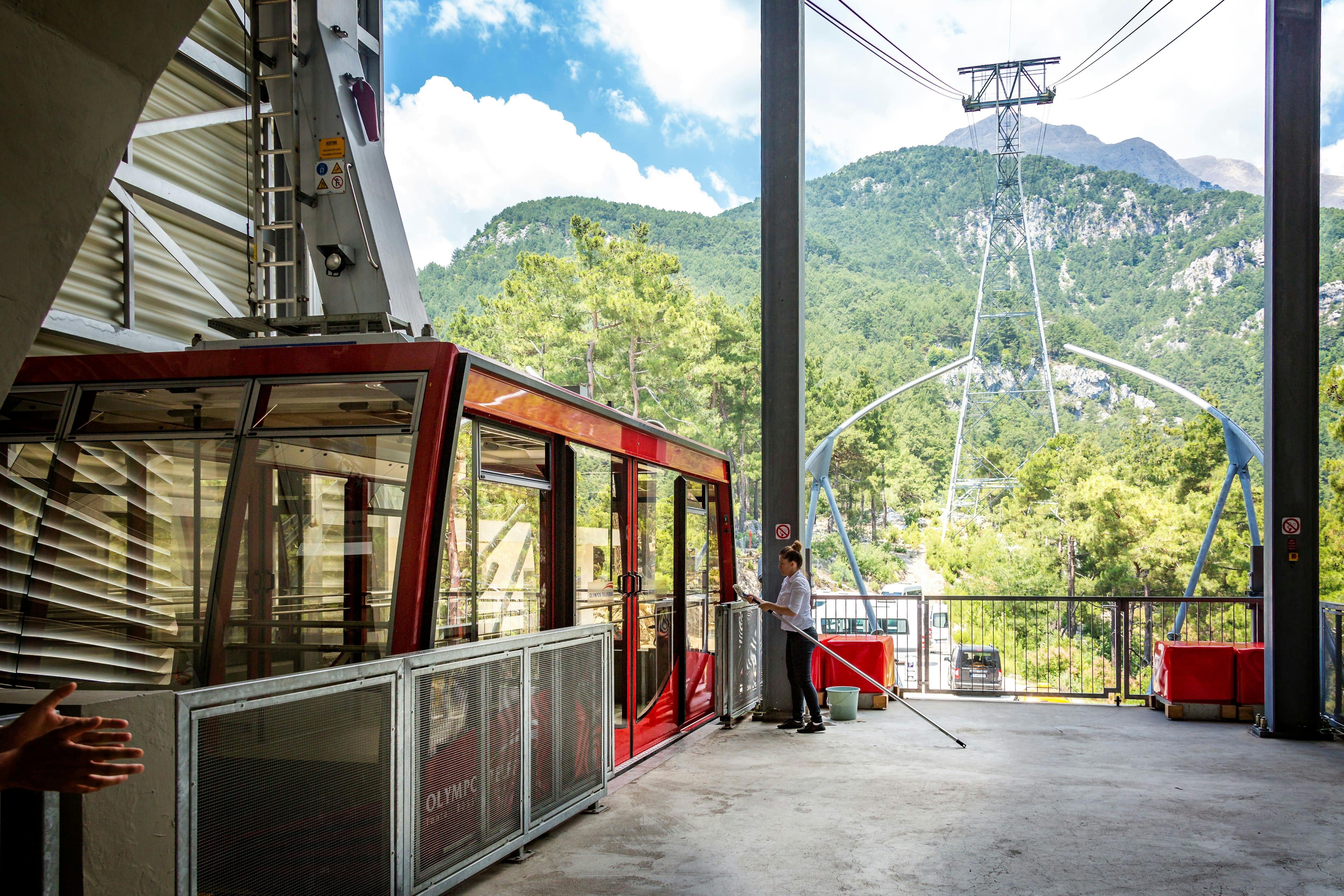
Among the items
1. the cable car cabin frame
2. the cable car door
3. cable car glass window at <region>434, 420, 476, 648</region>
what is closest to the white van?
the cable car door

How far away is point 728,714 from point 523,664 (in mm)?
5328

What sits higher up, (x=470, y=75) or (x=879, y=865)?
(x=470, y=75)

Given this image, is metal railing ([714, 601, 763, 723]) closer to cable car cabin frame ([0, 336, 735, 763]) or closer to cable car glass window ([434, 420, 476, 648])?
cable car cabin frame ([0, 336, 735, 763])

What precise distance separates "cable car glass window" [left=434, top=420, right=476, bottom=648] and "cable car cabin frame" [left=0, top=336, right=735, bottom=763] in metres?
0.02

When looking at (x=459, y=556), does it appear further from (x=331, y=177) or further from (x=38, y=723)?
(x=38, y=723)

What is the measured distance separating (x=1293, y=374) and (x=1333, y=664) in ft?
9.05

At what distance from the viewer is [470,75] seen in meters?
109

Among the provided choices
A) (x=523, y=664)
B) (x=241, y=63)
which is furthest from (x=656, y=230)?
(x=523, y=664)

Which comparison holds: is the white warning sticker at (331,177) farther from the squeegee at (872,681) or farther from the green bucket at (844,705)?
the green bucket at (844,705)

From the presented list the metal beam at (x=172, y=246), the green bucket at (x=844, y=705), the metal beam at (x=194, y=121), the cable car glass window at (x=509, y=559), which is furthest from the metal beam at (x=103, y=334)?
the green bucket at (x=844, y=705)

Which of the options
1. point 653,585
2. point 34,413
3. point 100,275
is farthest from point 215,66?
point 653,585

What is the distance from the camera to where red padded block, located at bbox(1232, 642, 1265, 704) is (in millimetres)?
10750

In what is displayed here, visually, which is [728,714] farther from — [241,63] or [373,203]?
[241,63]

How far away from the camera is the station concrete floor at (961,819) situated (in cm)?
563
